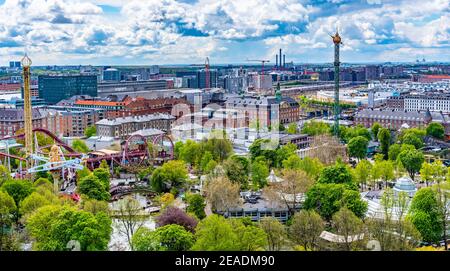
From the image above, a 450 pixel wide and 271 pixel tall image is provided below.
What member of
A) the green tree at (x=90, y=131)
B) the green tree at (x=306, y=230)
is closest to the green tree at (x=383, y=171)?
the green tree at (x=306, y=230)

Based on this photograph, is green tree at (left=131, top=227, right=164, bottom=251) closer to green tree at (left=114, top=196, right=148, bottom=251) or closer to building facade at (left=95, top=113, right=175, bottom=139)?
green tree at (left=114, top=196, right=148, bottom=251)

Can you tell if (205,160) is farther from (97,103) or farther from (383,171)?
(97,103)

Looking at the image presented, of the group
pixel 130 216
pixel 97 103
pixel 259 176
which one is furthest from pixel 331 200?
pixel 97 103

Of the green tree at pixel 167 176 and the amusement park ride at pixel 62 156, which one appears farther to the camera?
the amusement park ride at pixel 62 156

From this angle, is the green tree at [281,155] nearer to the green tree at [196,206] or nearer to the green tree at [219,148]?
the green tree at [219,148]

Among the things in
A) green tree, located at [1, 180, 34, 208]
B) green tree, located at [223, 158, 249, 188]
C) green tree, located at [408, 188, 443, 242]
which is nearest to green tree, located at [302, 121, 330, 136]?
green tree, located at [223, 158, 249, 188]

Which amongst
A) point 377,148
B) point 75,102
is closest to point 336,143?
point 377,148
